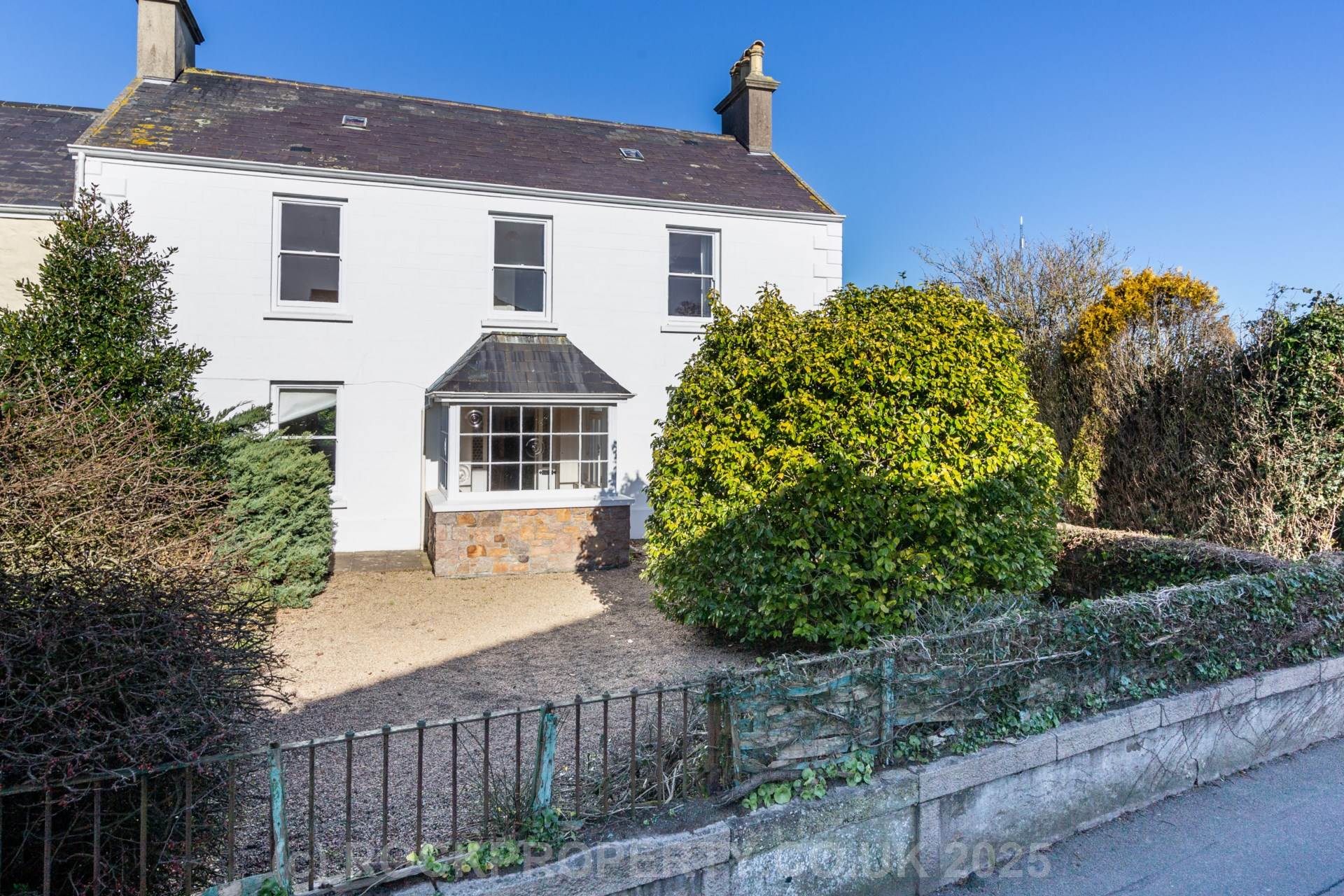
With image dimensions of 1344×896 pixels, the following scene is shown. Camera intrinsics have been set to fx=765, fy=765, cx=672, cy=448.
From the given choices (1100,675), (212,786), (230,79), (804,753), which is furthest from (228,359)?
(1100,675)

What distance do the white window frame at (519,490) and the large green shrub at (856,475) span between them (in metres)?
4.40

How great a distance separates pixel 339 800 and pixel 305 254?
9.46 metres

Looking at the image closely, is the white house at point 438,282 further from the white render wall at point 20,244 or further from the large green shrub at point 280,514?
the white render wall at point 20,244

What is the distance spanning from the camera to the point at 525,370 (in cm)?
1155

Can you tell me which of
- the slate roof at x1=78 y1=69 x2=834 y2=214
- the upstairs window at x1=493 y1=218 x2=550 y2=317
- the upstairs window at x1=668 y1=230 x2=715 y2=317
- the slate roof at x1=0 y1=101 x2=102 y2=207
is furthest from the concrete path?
the slate roof at x1=0 y1=101 x2=102 y2=207

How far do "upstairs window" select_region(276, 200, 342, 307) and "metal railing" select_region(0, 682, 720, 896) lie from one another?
8.64 meters

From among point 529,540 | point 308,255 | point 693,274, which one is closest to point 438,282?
point 308,255

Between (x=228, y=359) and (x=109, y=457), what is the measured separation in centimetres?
458

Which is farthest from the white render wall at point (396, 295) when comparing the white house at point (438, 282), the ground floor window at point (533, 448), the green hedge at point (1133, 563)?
the green hedge at point (1133, 563)

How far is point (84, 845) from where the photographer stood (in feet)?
8.79

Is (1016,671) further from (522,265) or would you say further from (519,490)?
(522,265)

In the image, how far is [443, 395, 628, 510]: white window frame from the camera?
10.7 m

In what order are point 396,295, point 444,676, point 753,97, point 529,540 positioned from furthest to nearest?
point 753,97 < point 396,295 < point 529,540 < point 444,676

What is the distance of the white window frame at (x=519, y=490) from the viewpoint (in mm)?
10695
